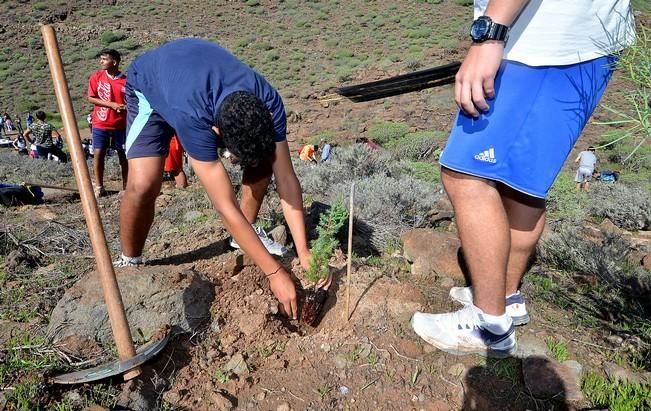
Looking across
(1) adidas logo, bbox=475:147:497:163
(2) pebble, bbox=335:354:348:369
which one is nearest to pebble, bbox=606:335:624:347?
(1) adidas logo, bbox=475:147:497:163

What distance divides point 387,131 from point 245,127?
11.5 m

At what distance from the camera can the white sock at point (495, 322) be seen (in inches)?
83.3

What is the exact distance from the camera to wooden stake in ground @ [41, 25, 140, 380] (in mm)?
1912

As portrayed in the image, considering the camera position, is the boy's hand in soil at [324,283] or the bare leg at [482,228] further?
the boy's hand in soil at [324,283]

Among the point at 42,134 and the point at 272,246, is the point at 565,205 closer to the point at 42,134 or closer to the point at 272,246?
the point at 272,246

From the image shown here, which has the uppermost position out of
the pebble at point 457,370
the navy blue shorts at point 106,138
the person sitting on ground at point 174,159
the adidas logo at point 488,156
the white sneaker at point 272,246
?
the adidas logo at point 488,156

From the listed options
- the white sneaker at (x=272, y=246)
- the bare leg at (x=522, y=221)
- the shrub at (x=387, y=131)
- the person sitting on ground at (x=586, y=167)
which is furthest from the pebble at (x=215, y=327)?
the shrub at (x=387, y=131)

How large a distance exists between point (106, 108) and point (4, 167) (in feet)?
17.7

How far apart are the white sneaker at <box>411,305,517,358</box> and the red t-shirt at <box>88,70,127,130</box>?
4.64 metres

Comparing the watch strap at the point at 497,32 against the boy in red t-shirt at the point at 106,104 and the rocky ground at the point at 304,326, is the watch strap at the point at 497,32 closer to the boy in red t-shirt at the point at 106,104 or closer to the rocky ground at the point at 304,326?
the rocky ground at the point at 304,326

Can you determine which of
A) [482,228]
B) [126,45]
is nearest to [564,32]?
[482,228]

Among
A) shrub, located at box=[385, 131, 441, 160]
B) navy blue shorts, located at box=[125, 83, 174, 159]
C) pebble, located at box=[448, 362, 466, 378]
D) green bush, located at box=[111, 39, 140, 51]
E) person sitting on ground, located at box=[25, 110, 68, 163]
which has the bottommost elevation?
green bush, located at box=[111, 39, 140, 51]

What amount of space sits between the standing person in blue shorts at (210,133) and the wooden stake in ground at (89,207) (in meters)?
0.47

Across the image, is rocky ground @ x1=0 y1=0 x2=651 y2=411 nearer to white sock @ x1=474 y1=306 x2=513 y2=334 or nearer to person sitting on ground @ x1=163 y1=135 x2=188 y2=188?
white sock @ x1=474 y1=306 x2=513 y2=334
